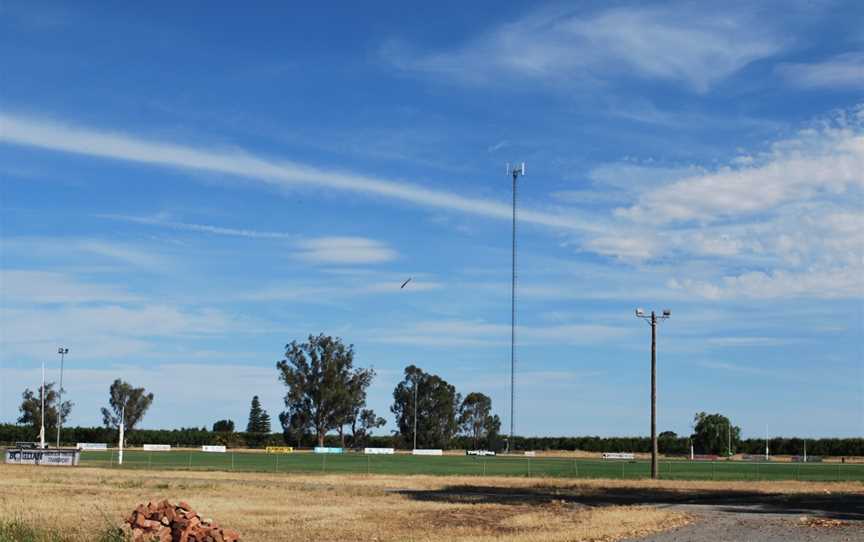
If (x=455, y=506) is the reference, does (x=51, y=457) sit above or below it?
below

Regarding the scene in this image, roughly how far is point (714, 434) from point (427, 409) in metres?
50.6

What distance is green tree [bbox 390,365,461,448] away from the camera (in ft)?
564

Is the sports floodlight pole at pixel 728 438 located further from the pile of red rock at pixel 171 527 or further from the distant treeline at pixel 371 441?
the pile of red rock at pixel 171 527

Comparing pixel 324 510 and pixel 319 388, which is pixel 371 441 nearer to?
pixel 319 388

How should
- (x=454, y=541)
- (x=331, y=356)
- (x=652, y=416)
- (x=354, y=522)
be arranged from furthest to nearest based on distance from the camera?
(x=331, y=356) < (x=652, y=416) < (x=354, y=522) < (x=454, y=541)

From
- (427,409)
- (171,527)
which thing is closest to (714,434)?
(427,409)

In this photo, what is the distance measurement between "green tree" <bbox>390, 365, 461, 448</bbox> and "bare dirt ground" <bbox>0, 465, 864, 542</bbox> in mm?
114844

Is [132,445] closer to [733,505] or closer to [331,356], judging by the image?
[331,356]

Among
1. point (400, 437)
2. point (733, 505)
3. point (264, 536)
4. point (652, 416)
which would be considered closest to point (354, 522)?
point (264, 536)

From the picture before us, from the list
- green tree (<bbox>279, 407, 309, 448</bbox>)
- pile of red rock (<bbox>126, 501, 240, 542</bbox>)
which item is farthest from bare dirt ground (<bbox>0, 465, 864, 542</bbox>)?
green tree (<bbox>279, 407, 309, 448</bbox>)

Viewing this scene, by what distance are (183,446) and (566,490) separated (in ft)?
383

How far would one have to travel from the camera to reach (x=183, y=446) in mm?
155000

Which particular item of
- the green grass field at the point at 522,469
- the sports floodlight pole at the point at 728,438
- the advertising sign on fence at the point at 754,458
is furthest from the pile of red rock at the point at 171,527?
the sports floodlight pole at the point at 728,438

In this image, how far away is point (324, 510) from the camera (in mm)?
35438
